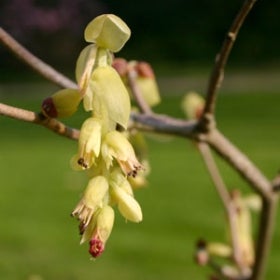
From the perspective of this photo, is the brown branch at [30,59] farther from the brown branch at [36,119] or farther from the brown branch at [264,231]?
the brown branch at [264,231]

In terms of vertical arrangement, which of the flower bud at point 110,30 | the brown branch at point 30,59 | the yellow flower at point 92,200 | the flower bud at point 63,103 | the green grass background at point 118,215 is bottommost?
the yellow flower at point 92,200

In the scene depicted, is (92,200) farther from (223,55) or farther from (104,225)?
(223,55)

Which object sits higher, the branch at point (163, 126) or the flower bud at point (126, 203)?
the branch at point (163, 126)

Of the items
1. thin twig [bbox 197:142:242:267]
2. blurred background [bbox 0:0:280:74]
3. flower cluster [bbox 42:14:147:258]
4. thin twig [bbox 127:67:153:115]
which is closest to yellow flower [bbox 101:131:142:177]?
flower cluster [bbox 42:14:147:258]

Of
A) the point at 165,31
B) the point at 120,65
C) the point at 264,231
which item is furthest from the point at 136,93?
the point at 165,31

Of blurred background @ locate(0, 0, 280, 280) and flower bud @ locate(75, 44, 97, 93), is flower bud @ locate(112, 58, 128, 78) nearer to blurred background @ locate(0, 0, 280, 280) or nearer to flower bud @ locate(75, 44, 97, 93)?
blurred background @ locate(0, 0, 280, 280)

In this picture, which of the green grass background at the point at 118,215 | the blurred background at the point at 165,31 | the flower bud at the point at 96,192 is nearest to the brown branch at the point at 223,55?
the flower bud at the point at 96,192
